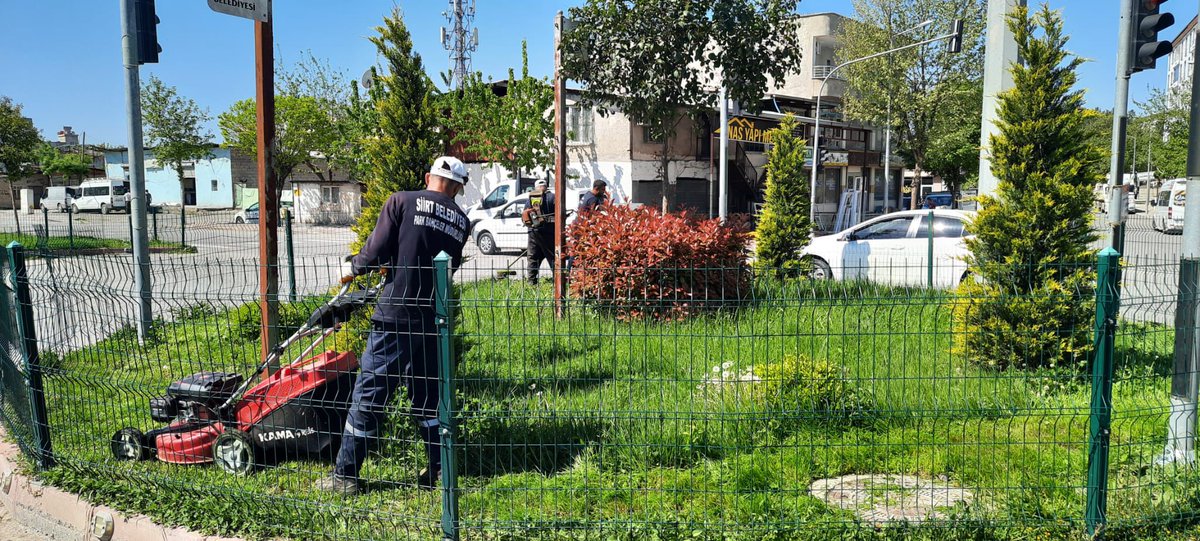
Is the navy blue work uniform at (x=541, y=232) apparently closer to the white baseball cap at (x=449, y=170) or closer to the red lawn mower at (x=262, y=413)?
the white baseball cap at (x=449, y=170)

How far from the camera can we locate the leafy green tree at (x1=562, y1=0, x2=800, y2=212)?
8.88m

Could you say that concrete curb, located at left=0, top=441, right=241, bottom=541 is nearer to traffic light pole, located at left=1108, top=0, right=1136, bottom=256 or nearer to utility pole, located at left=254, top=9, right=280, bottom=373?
utility pole, located at left=254, top=9, right=280, bottom=373

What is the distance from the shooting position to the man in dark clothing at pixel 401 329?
423cm

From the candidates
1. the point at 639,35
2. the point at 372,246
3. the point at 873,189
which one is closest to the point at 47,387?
the point at 372,246

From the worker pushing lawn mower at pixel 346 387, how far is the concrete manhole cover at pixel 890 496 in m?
2.07

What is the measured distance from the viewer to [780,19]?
924 centimetres

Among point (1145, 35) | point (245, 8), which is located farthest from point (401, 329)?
point (1145, 35)

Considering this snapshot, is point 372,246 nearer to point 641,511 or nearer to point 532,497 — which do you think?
point 532,497

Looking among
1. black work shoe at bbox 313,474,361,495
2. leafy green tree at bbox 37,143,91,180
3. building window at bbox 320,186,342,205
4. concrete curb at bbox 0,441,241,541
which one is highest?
leafy green tree at bbox 37,143,91,180

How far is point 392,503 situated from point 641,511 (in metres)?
1.24

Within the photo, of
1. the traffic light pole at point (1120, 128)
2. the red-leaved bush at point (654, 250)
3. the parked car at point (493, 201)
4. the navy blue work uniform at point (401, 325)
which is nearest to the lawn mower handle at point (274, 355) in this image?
the navy blue work uniform at point (401, 325)

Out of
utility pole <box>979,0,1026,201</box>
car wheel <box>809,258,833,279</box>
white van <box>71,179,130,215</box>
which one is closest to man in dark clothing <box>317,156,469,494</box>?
utility pole <box>979,0,1026,201</box>

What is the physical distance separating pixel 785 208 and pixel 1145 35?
5.12m

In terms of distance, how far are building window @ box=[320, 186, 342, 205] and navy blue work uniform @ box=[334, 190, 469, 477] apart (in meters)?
37.2
